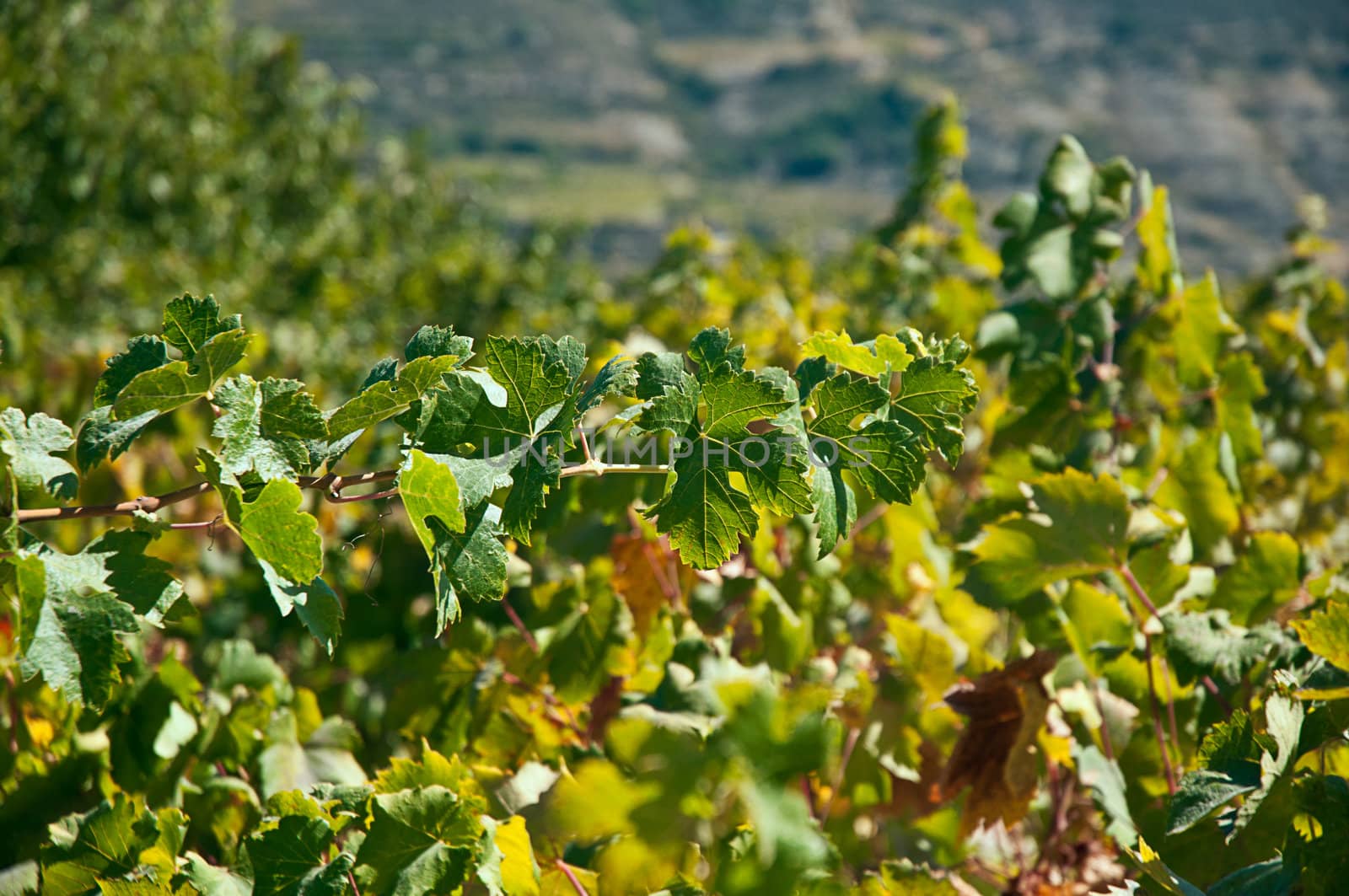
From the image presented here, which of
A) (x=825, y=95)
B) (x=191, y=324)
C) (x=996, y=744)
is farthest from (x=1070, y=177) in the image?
(x=825, y=95)

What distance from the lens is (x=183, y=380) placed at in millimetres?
943

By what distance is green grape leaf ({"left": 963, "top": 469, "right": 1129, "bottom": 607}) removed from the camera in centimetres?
142

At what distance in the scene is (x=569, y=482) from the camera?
64.6 inches

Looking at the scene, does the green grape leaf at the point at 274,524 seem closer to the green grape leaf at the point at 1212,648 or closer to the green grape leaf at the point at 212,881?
the green grape leaf at the point at 212,881

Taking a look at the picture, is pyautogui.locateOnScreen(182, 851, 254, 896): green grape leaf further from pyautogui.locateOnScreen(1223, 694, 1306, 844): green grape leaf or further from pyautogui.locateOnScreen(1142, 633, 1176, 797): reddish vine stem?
pyautogui.locateOnScreen(1142, 633, 1176, 797): reddish vine stem

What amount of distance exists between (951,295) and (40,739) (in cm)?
244

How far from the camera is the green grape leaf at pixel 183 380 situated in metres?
0.93

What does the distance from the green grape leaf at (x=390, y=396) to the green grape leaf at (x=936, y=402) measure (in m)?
0.46

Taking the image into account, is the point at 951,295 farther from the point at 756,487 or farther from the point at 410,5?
the point at 410,5

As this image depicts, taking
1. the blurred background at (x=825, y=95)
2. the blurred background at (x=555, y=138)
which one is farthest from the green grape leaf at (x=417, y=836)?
the blurred background at (x=825, y=95)

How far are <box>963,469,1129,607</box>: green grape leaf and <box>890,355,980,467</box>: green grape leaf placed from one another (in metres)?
0.40

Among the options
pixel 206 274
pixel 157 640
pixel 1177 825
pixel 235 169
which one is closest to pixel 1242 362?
pixel 1177 825

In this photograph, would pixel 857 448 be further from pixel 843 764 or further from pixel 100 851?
pixel 100 851

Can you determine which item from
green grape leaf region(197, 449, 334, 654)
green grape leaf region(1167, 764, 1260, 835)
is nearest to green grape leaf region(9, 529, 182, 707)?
green grape leaf region(197, 449, 334, 654)
